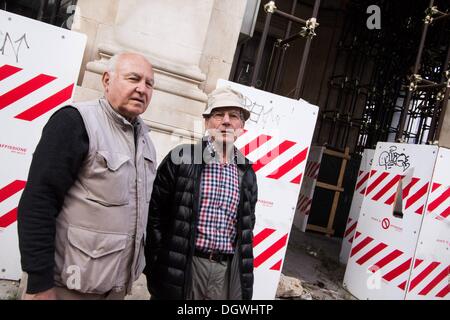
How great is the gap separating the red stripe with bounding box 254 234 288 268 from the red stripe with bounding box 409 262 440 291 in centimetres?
219

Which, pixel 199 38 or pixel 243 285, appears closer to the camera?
pixel 243 285

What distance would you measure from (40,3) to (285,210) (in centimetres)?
383

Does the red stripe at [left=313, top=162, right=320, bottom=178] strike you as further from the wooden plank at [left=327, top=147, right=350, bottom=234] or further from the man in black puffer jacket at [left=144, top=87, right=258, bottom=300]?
the man in black puffer jacket at [left=144, top=87, right=258, bottom=300]

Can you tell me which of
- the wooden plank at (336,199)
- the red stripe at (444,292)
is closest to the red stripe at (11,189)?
the red stripe at (444,292)

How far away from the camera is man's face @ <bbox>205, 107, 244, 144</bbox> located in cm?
234

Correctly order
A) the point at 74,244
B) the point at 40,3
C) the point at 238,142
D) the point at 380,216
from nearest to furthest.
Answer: the point at 74,244, the point at 238,142, the point at 40,3, the point at 380,216

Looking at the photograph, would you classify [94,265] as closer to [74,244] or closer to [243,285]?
[74,244]

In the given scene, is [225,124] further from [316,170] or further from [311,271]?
[316,170]

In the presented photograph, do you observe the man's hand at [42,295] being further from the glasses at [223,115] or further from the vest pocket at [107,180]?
the glasses at [223,115]

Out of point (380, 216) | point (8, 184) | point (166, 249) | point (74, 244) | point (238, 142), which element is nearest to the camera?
point (74, 244)

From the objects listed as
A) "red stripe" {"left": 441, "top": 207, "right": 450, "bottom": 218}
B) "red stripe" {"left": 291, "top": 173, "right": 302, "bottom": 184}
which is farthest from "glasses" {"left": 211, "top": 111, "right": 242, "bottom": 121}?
"red stripe" {"left": 441, "top": 207, "right": 450, "bottom": 218}

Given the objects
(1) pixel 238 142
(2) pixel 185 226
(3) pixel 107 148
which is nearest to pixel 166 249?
(2) pixel 185 226

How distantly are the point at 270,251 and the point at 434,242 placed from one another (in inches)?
97.5

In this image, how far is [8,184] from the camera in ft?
10.5
